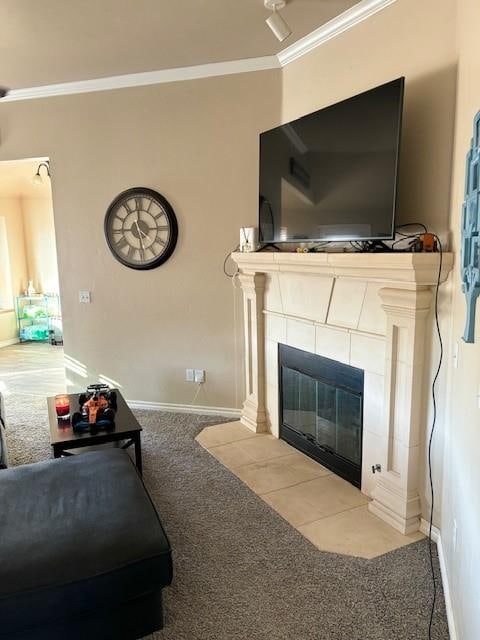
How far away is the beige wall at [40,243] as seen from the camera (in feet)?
24.5

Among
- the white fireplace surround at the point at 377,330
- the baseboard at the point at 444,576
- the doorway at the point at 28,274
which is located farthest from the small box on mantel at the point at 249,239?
the doorway at the point at 28,274

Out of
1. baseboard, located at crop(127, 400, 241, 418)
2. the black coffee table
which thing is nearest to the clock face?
baseboard, located at crop(127, 400, 241, 418)

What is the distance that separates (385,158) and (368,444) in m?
1.60

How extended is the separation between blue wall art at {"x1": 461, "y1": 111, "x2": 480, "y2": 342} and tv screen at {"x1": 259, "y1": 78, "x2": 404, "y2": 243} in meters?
0.75

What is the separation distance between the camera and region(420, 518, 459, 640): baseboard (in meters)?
1.79

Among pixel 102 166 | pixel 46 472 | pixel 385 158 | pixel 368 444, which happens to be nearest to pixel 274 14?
pixel 385 158

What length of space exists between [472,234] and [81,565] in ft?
5.70

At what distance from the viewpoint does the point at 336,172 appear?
275 centimetres

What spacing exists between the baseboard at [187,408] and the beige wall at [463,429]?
2.14 m

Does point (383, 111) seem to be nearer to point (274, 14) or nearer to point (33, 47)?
point (274, 14)

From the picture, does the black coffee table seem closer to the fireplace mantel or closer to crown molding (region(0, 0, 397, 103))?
the fireplace mantel

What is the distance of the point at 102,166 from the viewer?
4113 mm

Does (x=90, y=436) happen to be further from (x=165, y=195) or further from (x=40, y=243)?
(x=40, y=243)

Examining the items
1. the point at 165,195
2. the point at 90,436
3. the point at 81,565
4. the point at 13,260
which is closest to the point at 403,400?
the point at 81,565
